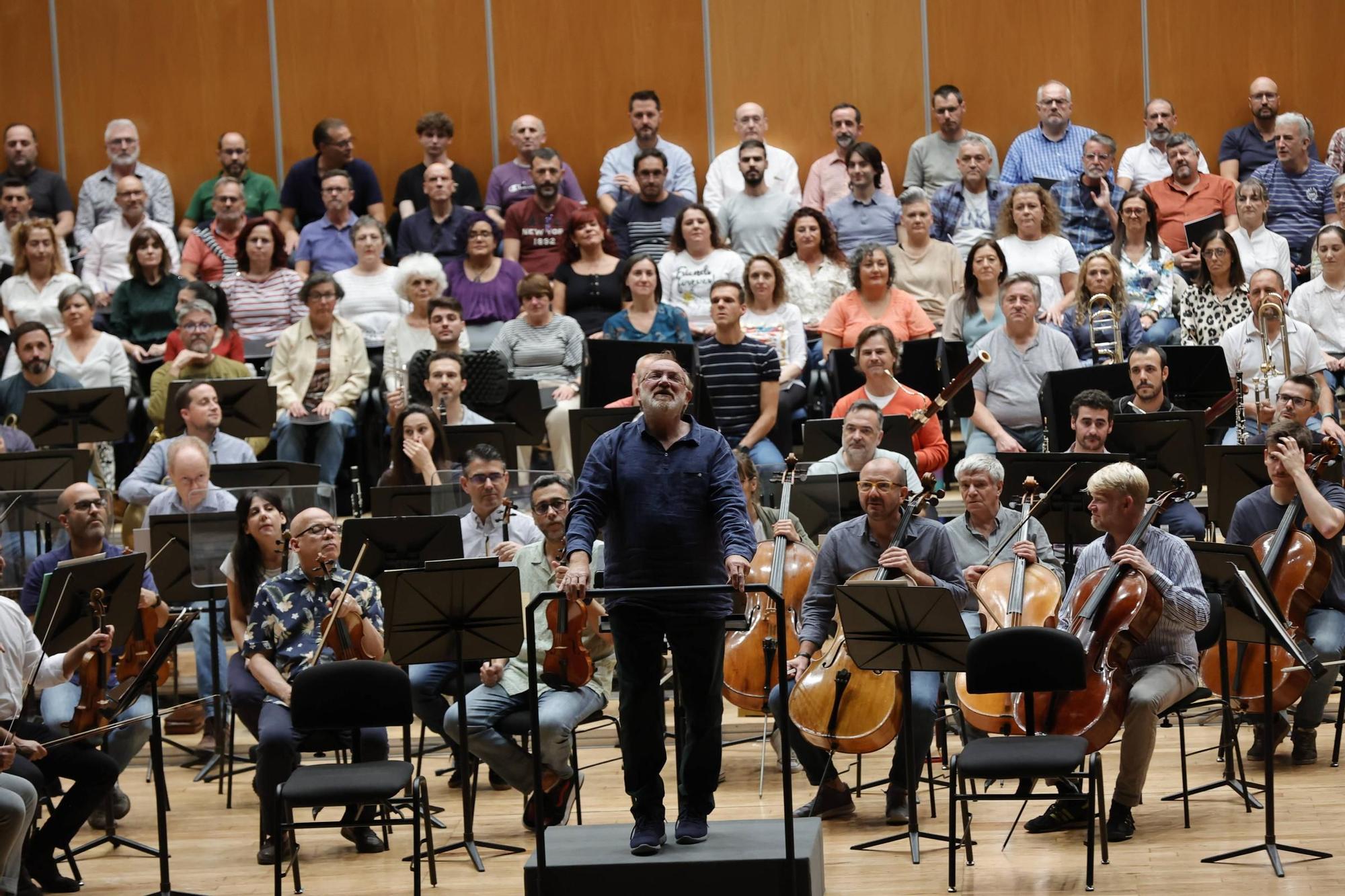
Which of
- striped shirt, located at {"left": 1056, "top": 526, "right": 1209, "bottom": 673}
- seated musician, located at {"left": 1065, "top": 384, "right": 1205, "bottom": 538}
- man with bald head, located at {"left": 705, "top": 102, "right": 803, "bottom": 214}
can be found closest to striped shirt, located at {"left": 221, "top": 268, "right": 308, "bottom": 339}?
man with bald head, located at {"left": 705, "top": 102, "right": 803, "bottom": 214}

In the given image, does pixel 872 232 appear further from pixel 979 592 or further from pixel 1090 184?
pixel 979 592

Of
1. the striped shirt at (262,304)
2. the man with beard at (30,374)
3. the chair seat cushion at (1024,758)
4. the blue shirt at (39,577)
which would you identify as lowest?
the chair seat cushion at (1024,758)

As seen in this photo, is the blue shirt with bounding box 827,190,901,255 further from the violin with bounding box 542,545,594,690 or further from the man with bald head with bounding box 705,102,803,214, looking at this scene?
the violin with bounding box 542,545,594,690

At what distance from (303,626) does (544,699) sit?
Result: 0.79 metres

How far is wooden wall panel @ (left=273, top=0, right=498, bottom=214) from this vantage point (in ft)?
35.9

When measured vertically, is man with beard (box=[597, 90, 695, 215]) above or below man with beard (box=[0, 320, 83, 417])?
above

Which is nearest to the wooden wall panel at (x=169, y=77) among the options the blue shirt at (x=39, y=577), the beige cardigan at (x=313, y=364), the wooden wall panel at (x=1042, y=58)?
the beige cardigan at (x=313, y=364)

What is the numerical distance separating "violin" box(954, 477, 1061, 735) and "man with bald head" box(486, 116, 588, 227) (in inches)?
193

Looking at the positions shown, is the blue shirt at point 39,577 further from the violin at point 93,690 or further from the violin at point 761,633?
the violin at point 761,633

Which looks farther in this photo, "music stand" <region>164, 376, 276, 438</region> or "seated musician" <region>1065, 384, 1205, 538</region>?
"music stand" <region>164, 376, 276, 438</region>

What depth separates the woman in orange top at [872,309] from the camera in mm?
8023

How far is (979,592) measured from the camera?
5398mm

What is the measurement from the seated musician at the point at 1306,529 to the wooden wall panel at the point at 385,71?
20.8 ft

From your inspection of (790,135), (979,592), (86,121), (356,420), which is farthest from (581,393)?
(86,121)
